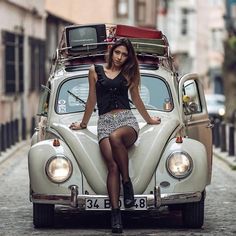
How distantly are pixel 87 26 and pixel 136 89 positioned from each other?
2770 millimetres

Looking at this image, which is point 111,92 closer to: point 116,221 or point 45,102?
point 116,221

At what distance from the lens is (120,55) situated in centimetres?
1153

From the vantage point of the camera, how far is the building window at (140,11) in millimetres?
68812

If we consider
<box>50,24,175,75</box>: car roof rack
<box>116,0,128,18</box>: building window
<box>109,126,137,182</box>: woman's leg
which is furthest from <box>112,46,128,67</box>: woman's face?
<box>116,0,128,18</box>: building window

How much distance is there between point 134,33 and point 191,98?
3.54ft

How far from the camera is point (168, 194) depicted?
37.3ft

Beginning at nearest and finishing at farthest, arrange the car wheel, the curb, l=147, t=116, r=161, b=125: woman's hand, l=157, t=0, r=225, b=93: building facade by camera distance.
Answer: the car wheel
l=147, t=116, r=161, b=125: woman's hand
the curb
l=157, t=0, r=225, b=93: building facade

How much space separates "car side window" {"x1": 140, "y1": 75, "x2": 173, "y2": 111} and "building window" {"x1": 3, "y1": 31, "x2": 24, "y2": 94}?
798 inches

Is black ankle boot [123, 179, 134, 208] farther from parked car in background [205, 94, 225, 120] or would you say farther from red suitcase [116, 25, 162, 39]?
parked car in background [205, 94, 225, 120]

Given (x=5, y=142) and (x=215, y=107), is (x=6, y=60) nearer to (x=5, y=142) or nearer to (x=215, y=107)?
(x=5, y=142)

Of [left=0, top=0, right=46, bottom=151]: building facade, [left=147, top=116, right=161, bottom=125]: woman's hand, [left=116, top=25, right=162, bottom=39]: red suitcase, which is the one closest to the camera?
[left=147, top=116, right=161, bottom=125]: woman's hand

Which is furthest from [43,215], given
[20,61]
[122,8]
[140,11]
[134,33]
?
[140,11]

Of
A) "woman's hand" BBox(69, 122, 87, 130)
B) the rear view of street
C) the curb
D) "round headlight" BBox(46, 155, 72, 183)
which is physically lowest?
the curb

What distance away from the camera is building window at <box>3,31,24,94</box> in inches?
1305
